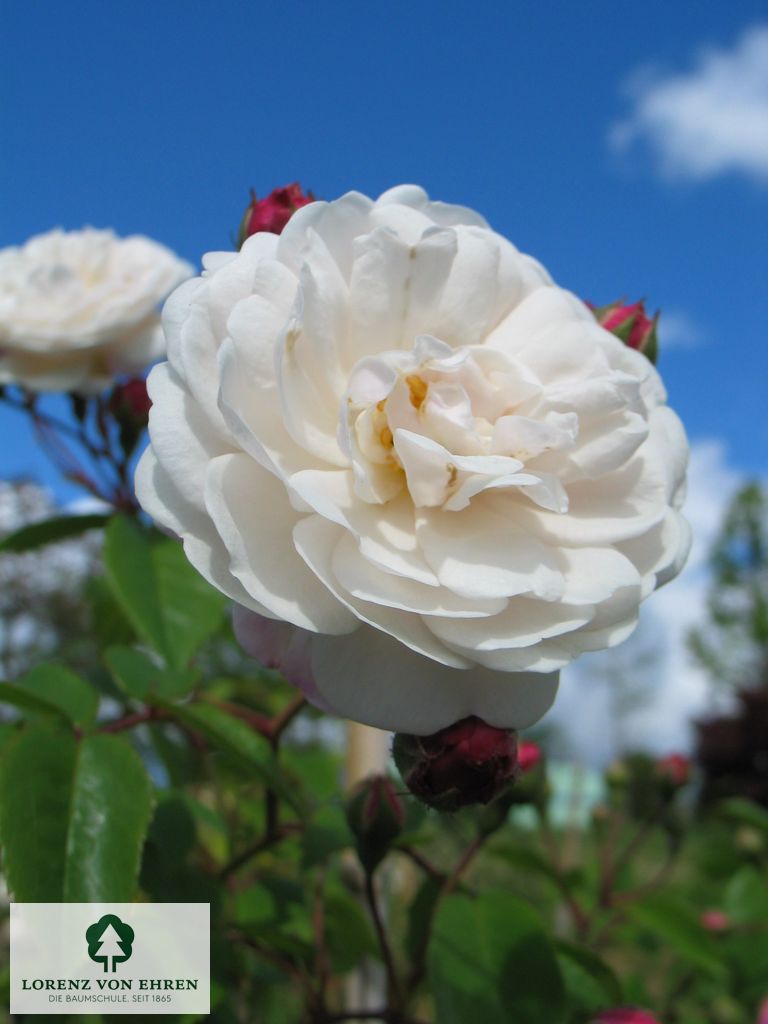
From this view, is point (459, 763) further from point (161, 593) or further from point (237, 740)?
point (161, 593)

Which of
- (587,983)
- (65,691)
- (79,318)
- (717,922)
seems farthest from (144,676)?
(717,922)

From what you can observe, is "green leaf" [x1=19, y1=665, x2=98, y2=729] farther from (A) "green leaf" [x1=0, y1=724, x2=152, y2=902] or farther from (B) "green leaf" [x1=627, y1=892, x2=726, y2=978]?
(B) "green leaf" [x1=627, y1=892, x2=726, y2=978]

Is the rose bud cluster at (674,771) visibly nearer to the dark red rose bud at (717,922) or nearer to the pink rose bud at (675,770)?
the pink rose bud at (675,770)

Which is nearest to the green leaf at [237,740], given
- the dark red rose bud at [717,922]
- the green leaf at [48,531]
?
the green leaf at [48,531]

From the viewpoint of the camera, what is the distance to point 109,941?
1.82 ft

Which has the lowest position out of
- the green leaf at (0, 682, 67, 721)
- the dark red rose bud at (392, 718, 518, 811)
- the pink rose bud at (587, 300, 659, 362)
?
the dark red rose bud at (392, 718, 518, 811)

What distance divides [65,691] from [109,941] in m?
0.20

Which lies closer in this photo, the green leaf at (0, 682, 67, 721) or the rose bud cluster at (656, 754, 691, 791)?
the green leaf at (0, 682, 67, 721)

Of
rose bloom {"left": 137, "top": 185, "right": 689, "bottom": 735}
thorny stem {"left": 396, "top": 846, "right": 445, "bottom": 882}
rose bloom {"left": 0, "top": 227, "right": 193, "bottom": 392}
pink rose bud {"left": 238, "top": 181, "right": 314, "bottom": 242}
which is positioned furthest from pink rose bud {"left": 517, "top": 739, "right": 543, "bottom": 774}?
rose bloom {"left": 0, "top": 227, "right": 193, "bottom": 392}

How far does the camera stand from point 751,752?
7.50m

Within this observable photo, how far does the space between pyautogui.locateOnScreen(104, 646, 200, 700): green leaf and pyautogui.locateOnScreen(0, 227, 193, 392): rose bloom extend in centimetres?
47

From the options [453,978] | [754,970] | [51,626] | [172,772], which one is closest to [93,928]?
[453,978]

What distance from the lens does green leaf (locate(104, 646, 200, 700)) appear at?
70cm

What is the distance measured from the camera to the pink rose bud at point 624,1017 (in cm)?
72
